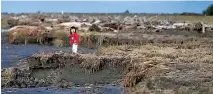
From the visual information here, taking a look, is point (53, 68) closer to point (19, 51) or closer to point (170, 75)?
point (170, 75)

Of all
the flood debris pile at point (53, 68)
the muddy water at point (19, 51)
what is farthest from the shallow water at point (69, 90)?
the muddy water at point (19, 51)

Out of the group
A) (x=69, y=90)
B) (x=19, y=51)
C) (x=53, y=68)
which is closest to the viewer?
(x=69, y=90)

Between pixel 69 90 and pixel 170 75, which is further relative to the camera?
pixel 69 90

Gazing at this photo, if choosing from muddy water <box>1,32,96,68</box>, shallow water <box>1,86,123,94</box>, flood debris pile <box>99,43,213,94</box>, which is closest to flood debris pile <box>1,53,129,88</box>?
shallow water <box>1,86,123,94</box>

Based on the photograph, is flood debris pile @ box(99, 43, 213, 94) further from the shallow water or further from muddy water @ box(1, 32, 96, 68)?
muddy water @ box(1, 32, 96, 68)

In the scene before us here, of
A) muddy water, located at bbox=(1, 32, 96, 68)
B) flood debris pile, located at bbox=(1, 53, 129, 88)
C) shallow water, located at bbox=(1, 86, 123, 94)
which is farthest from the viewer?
muddy water, located at bbox=(1, 32, 96, 68)

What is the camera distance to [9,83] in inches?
633

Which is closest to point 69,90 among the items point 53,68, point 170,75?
point 170,75

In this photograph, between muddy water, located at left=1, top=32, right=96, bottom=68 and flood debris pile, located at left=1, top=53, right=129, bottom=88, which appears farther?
muddy water, located at left=1, top=32, right=96, bottom=68

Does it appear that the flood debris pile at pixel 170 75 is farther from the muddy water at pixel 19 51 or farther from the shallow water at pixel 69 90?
the muddy water at pixel 19 51

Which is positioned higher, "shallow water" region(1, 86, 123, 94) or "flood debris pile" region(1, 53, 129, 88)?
"flood debris pile" region(1, 53, 129, 88)

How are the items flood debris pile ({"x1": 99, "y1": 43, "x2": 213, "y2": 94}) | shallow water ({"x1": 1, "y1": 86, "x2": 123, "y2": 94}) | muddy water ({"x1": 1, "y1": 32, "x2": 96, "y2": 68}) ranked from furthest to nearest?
1. muddy water ({"x1": 1, "y1": 32, "x2": 96, "y2": 68})
2. shallow water ({"x1": 1, "y1": 86, "x2": 123, "y2": 94})
3. flood debris pile ({"x1": 99, "y1": 43, "x2": 213, "y2": 94})

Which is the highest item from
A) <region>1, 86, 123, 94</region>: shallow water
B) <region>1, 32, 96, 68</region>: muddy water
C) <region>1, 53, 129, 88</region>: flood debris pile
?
<region>1, 53, 129, 88</region>: flood debris pile

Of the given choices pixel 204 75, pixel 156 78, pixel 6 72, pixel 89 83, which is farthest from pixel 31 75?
pixel 204 75
